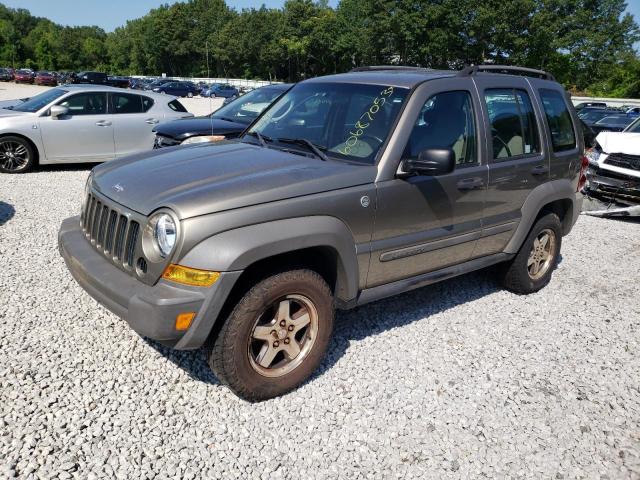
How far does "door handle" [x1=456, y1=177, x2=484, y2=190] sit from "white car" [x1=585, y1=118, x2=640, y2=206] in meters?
5.64

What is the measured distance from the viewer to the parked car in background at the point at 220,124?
25.9ft

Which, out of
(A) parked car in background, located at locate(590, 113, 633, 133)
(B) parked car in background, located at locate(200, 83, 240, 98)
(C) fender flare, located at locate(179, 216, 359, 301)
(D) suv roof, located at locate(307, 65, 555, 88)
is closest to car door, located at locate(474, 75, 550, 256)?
(D) suv roof, located at locate(307, 65, 555, 88)

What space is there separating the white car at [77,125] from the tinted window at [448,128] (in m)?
7.88

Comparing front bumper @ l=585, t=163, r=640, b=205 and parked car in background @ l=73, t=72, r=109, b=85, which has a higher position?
parked car in background @ l=73, t=72, r=109, b=85

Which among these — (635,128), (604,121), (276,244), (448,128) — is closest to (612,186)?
(635,128)

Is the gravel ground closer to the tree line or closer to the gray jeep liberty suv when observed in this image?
the tree line

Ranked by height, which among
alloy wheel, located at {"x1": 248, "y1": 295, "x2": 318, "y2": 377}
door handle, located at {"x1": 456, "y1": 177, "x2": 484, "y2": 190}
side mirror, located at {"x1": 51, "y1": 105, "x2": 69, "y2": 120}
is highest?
side mirror, located at {"x1": 51, "y1": 105, "x2": 69, "y2": 120}

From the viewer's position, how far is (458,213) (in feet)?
13.0

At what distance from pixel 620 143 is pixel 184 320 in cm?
838

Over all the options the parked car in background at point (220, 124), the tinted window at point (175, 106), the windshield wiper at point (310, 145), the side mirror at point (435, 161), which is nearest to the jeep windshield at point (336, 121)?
the windshield wiper at point (310, 145)

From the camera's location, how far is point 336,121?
3881mm

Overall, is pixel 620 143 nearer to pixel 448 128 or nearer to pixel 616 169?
pixel 616 169

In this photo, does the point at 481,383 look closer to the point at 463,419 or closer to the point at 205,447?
the point at 463,419

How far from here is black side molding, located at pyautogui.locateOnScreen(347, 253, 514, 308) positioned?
3.60m
